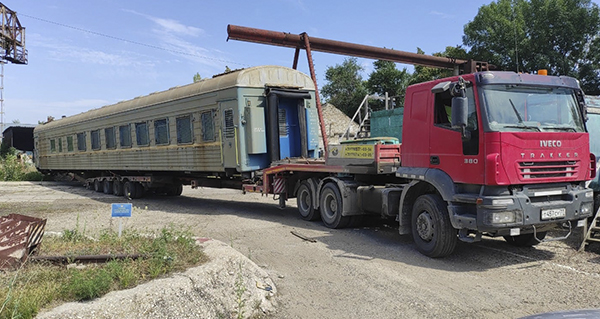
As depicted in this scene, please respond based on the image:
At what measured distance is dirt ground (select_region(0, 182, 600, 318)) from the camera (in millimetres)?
4820

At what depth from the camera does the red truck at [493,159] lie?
19.2 ft

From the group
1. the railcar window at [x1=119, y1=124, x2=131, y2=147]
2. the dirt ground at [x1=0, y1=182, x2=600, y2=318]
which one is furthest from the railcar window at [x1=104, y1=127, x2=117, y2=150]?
the dirt ground at [x1=0, y1=182, x2=600, y2=318]

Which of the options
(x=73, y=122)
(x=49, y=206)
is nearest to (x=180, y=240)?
(x=49, y=206)

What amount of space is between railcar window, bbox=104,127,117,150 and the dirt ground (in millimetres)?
7251

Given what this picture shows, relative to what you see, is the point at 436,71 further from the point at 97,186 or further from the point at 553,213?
the point at 553,213


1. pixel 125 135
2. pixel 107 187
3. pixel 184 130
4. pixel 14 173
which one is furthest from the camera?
pixel 14 173

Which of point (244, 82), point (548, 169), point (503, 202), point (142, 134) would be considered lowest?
point (503, 202)

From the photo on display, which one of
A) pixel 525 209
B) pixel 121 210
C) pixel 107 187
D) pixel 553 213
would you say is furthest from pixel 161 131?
pixel 553 213

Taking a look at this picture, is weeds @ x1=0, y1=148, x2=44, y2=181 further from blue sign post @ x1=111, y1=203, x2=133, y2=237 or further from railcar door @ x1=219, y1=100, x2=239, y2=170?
blue sign post @ x1=111, y1=203, x2=133, y2=237

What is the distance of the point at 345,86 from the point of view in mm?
46594

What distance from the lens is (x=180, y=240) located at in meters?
5.89

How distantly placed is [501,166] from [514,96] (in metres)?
1.11

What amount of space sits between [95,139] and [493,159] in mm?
16920

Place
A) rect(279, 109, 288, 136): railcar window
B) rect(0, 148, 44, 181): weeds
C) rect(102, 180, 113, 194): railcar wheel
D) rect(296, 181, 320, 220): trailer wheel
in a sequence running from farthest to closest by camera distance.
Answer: rect(0, 148, 44, 181): weeds
rect(102, 180, 113, 194): railcar wheel
rect(279, 109, 288, 136): railcar window
rect(296, 181, 320, 220): trailer wheel
